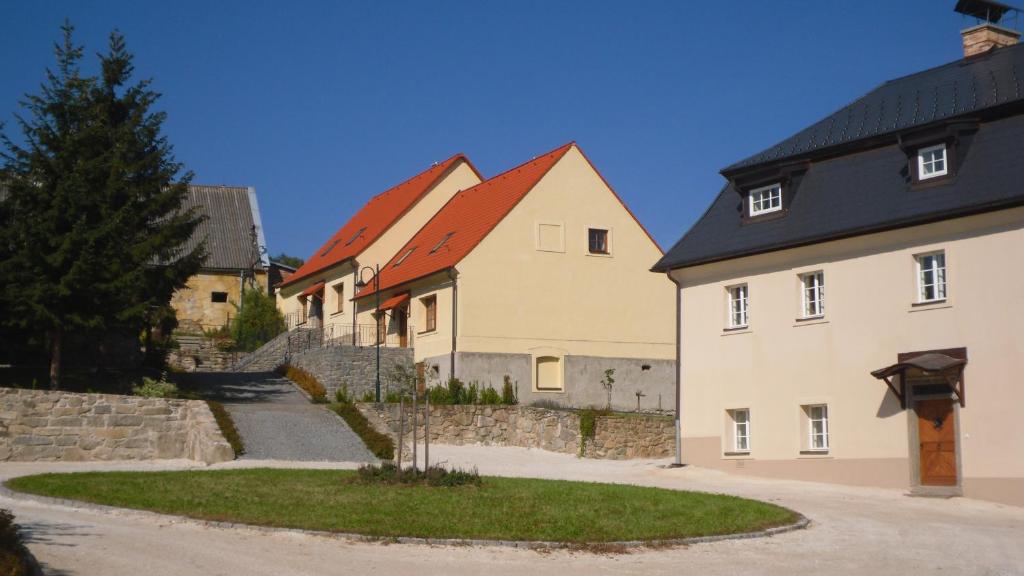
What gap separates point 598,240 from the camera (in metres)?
41.1

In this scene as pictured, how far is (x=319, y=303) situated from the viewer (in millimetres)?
51656

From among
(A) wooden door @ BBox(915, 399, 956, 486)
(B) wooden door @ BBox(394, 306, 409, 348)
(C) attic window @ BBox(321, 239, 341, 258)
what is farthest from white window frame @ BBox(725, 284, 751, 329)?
(C) attic window @ BBox(321, 239, 341, 258)

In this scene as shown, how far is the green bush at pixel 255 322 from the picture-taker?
2028 inches

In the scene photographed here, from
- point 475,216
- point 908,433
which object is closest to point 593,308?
point 475,216

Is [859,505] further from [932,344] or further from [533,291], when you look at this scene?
[533,291]

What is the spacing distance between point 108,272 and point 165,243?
2881 mm

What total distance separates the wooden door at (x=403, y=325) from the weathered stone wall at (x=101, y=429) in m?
15.6

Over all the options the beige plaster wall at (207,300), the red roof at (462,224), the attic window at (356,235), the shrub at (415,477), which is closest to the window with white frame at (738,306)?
the shrub at (415,477)

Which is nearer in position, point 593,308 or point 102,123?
point 102,123

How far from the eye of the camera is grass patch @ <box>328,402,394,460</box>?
27750 millimetres

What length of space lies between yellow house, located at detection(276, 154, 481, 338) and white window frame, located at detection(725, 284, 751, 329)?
1955 cm

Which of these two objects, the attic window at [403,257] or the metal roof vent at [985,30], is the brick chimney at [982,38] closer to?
the metal roof vent at [985,30]

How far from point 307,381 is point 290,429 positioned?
9.78 metres

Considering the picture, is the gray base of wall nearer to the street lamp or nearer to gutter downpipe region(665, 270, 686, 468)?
the street lamp
